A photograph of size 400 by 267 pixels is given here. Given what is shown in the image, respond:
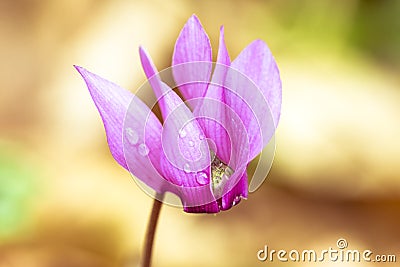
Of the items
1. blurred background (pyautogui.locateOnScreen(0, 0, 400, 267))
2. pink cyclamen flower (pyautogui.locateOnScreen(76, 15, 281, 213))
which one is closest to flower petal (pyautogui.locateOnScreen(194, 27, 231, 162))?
pink cyclamen flower (pyautogui.locateOnScreen(76, 15, 281, 213))

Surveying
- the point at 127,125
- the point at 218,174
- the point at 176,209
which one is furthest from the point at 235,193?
the point at 176,209

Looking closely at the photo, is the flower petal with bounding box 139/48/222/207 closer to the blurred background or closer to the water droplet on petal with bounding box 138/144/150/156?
the water droplet on petal with bounding box 138/144/150/156

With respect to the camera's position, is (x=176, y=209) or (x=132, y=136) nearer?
(x=132, y=136)

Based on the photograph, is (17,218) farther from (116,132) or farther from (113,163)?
(116,132)

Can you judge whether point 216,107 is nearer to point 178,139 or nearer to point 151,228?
point 178,139

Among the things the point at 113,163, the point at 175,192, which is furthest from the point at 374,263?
the point at 175,192
